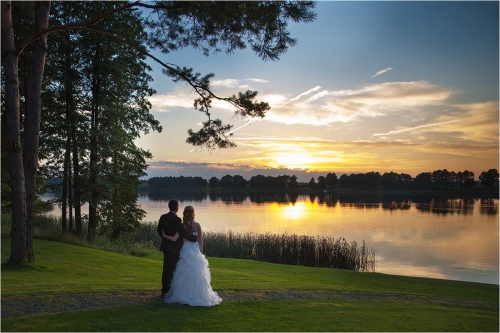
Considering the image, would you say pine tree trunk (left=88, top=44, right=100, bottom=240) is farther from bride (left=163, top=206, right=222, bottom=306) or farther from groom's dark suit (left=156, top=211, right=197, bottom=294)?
bride (left=163, top=206, right=222, bottom=306)

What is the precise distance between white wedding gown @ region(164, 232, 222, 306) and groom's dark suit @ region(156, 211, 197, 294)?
0.44 feet

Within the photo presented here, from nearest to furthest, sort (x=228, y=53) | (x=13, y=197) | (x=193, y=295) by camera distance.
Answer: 1. (x=193, y=295)
2. (x=13, y=197)
3. (x=228, y=53)

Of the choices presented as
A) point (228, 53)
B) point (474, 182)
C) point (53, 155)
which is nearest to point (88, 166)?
A: point (53, 155)

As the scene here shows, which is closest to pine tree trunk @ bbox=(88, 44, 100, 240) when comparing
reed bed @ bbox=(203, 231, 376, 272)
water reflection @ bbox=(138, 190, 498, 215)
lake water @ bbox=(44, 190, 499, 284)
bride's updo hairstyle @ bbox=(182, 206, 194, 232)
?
reed bed @ bbox=(203, 231, 376, 272)

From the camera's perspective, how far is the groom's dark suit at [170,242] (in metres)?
7.70

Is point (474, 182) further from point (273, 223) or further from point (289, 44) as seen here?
point (289, 44)

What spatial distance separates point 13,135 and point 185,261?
694 centimetres

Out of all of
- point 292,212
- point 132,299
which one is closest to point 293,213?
point 292,212

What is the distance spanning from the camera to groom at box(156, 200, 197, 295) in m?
7.70

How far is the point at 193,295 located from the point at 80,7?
67.2 feet

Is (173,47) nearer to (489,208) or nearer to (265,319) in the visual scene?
(265,319)

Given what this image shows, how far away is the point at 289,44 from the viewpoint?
11547 mm

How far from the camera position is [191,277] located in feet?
24.9

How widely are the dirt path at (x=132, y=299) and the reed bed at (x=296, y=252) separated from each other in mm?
10718
